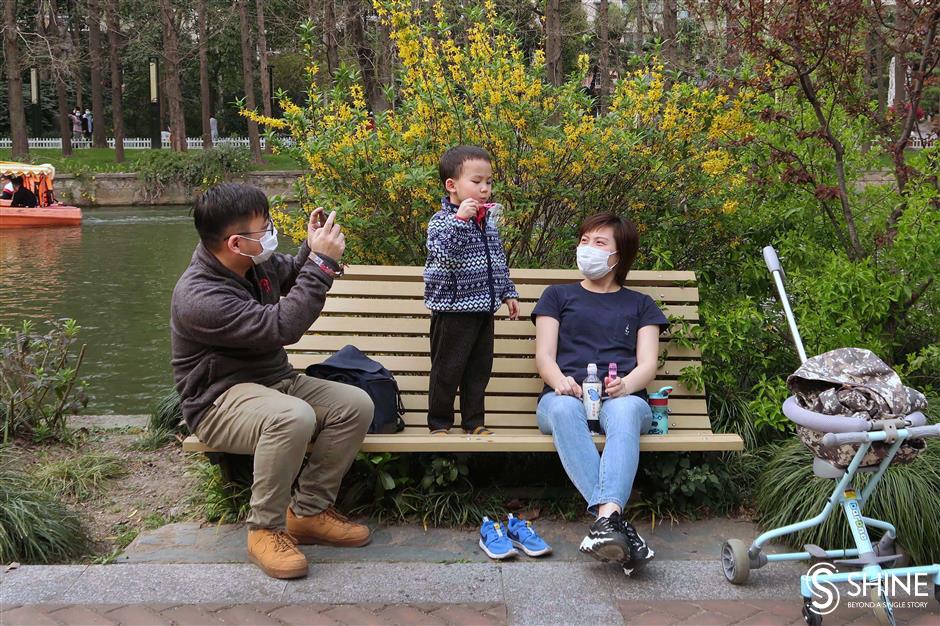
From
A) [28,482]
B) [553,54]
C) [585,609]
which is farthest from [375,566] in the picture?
[553,54]

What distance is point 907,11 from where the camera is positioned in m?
4.73

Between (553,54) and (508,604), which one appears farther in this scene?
(553,54)

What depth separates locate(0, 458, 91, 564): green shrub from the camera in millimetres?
3619

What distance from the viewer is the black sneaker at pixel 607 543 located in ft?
10.7

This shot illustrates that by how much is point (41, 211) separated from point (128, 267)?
724 centimetres

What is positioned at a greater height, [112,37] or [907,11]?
[112,37]

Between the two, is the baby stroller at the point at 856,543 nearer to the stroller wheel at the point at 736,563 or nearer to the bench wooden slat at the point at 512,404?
the stroller wheel at the point at 736,563

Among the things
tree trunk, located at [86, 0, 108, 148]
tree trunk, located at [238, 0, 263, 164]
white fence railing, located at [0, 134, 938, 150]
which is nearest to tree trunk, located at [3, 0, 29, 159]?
tree trunk, located at [86, 0, 108, 148]

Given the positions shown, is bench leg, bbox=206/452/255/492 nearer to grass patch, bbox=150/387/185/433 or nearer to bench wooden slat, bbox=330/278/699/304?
bench wooden slat, bbox=330/278/699/304

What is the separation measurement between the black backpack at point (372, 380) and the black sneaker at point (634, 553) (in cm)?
115

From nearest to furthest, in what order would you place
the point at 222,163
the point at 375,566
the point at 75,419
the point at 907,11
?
the point at 375,566, the point at 907,11, the point at 75,419, the point at 222,163

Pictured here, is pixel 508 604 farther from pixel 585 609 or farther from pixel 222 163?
pixel 222 163

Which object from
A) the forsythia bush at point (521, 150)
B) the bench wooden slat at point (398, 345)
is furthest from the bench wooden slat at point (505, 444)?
the forsythia bush at point (521, 150)

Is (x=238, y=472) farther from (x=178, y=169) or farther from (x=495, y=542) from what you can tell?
(x=178, y=169)
